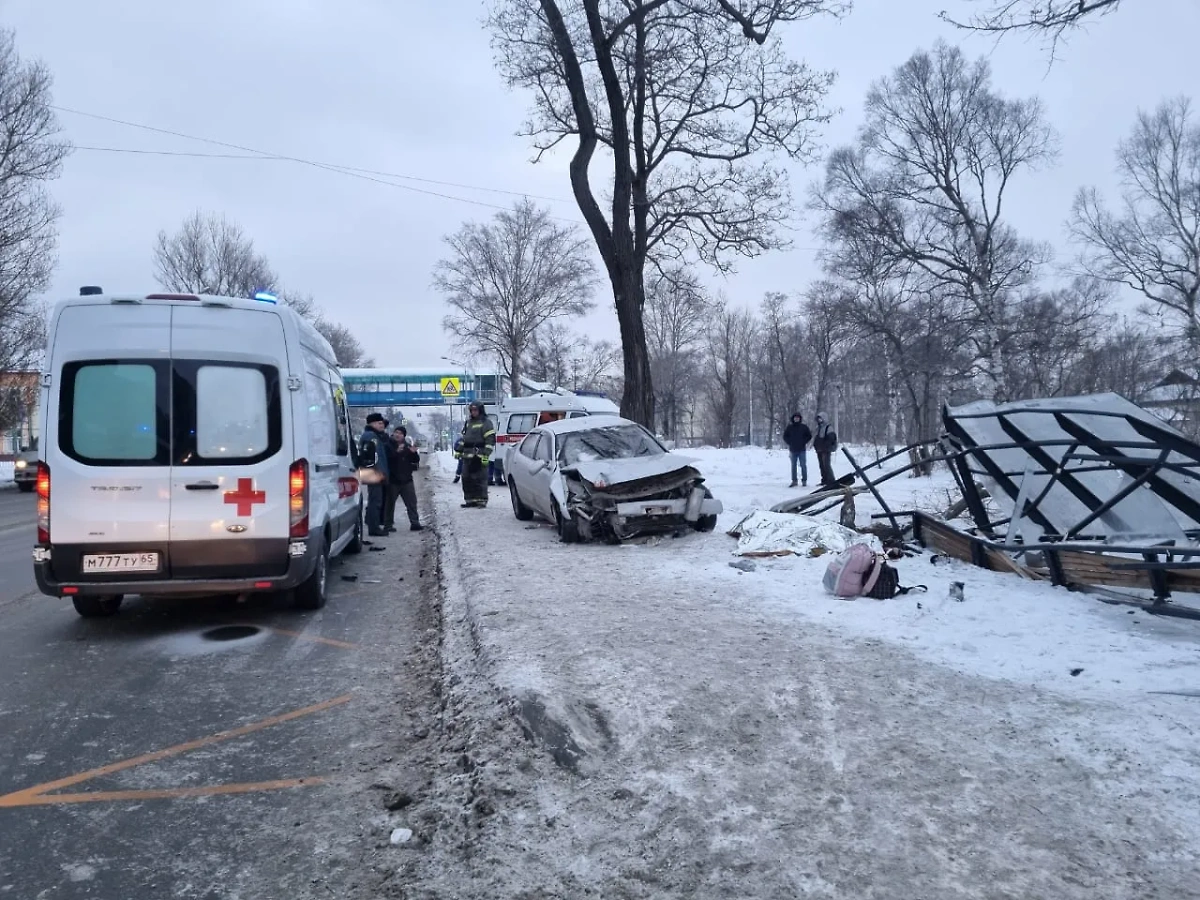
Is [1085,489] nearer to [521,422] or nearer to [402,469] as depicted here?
[402,469]

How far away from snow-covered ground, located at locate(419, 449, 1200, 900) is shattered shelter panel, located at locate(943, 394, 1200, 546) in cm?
102

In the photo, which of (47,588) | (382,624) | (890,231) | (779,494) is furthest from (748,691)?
(890,231)

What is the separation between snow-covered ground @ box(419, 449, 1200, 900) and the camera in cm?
299

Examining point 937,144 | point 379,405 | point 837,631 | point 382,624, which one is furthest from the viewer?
point 379,405

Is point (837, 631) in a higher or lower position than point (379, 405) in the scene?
lower

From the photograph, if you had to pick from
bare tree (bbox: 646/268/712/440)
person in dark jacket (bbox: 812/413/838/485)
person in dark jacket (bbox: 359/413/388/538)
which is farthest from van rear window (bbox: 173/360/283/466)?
bare tree (bbox: 646/268/712/440)

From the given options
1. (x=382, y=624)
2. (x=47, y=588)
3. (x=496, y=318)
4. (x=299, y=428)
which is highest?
(x=496, y=318)

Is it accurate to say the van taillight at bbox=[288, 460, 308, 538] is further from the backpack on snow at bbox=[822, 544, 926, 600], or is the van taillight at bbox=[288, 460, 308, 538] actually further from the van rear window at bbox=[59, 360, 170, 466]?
the backpack on snow at bbox=[822, 544, 926, 600]

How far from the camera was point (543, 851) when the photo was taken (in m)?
3.17

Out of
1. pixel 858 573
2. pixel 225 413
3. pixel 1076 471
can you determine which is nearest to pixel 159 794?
pixel 225 413

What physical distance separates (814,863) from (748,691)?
1720 millimetres

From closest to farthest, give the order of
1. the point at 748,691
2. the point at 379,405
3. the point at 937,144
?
the point at 748,691 → the point at 937,144 → the point at 379,405

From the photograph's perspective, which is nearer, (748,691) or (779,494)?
(748,691)

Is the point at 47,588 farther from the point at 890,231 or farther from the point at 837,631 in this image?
the point at 890,231
